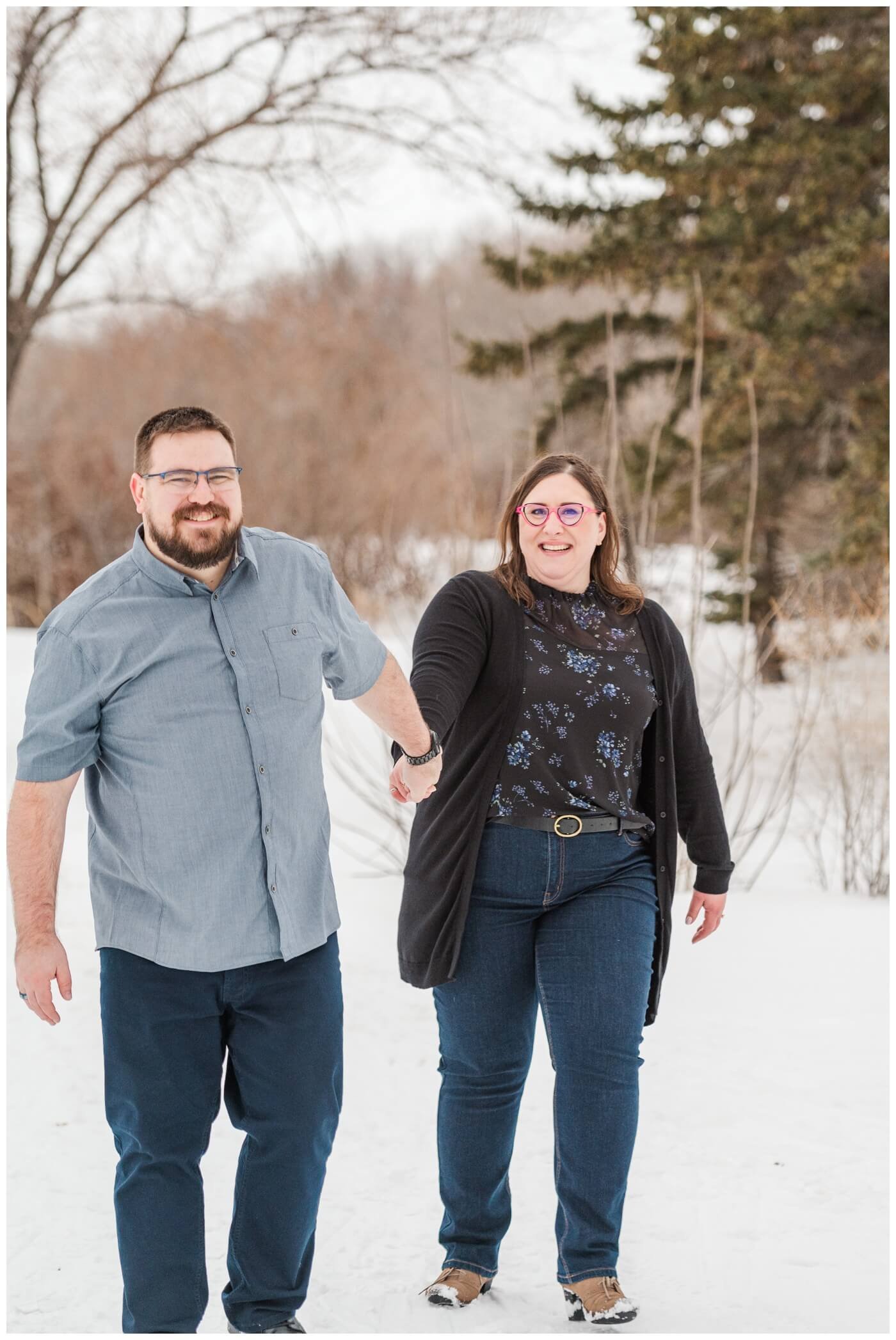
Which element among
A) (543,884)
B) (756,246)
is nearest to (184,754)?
(543,884)

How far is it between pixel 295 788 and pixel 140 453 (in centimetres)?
71

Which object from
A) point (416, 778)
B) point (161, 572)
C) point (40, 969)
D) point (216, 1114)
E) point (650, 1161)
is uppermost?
point (161, 572)

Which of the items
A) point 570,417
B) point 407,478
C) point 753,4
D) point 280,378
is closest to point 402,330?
point 280,378

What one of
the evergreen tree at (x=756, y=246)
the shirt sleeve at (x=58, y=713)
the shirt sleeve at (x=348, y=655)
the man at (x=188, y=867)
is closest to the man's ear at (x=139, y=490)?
the man at (x=188, y=867)

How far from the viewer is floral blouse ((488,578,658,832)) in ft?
8.86

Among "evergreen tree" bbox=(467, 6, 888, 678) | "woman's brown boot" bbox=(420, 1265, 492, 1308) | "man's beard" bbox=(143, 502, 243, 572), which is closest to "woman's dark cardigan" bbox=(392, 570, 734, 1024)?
"man's beard" bbox=(143, 502, 243, 572)

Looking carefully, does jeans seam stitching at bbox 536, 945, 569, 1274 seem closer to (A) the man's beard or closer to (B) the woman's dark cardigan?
(B) the woman's dark cardigan

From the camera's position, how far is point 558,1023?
2.64 metres

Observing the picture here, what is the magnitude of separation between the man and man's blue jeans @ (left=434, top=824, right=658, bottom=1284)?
1.13 ft

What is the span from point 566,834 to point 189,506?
999 millimetres

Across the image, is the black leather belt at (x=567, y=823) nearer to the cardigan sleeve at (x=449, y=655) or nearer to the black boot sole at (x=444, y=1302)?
the cardigan sleeve at (x=449, y=655)

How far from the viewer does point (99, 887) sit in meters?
2.46

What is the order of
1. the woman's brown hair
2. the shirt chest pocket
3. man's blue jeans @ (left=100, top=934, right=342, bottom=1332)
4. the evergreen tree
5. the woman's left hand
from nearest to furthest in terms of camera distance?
man's blue jeans @ (left=100, top=934, right=342, bottom=1332) → the shirt chest pocket → the woman's brown hair → the woman's left hand → the evergreen tree

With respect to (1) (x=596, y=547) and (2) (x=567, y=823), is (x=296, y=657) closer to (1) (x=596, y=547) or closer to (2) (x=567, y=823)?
(2) (x=567, y=823)
